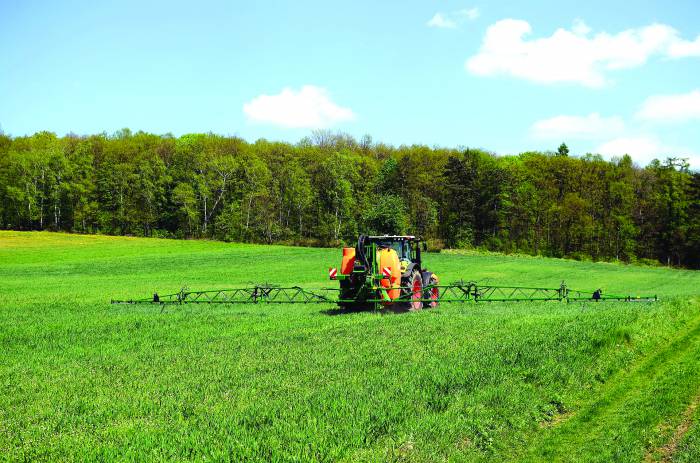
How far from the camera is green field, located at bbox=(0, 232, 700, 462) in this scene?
718 centimetres

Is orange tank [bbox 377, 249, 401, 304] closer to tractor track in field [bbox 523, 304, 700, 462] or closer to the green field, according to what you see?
the green field

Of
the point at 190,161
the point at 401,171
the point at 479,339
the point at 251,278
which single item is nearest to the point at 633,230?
the point at 401,171

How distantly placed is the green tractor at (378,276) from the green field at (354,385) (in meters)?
1.32

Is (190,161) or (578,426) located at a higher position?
(190,161)

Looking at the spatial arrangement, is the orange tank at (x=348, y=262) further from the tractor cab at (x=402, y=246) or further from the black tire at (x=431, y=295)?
the black tire at (x=431, y=295)

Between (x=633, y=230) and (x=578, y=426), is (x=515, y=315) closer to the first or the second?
(x=578, y=426)

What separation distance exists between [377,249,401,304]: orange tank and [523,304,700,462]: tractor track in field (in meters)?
9.33

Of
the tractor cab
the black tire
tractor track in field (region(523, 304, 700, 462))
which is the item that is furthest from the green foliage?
tractor track in field (region(523, 304, 700, 462))

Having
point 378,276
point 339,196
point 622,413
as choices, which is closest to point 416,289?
point 378,276

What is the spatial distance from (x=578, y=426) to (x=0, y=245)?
67.0m

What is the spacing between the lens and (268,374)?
10.4m

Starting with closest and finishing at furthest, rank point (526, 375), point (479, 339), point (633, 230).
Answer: point (526, 375) → point (479, 339) → point (633, 230)

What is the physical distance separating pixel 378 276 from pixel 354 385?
1076 centimetres

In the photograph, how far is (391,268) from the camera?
2044 centimetres
